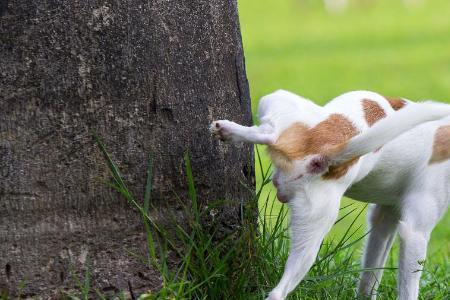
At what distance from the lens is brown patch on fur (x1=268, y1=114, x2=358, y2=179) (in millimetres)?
3219

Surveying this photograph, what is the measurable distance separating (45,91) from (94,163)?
307 mm

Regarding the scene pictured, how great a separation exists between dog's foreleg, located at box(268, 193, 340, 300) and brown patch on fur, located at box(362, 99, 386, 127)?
0.44 metres

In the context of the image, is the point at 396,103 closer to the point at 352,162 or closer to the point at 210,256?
the point at 352,162

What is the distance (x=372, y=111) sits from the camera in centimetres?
359

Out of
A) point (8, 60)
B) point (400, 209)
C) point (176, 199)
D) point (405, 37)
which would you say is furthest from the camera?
point (405, 37)

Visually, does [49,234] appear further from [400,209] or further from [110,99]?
[400,209]

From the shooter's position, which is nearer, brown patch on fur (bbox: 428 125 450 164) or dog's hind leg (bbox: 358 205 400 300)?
brown patch on fur (bbox: 428 125 450 164)

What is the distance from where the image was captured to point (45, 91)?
326 centimetres

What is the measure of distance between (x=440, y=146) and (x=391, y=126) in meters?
0.78

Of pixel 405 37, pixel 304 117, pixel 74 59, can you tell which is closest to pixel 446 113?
pixel 304 117

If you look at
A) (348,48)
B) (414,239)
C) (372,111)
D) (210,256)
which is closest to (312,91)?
(348,48)

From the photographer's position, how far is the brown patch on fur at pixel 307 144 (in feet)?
10.6

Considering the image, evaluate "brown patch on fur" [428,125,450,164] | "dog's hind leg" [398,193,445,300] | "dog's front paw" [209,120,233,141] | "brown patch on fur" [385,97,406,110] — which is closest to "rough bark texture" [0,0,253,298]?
"dog's front paw" [209,120,233,141]

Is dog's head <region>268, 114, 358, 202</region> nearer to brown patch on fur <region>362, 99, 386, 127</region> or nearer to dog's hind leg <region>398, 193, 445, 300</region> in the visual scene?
brown patch on fur <region>362, 99, 386, 127</region>
